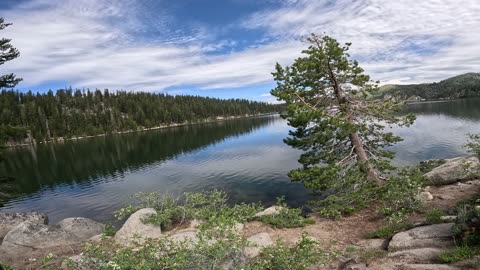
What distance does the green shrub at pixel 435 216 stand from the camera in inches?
477

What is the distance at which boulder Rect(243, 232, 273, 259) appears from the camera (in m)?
12.5

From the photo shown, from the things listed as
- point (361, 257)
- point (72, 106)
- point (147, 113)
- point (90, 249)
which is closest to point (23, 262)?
point (90, 249)

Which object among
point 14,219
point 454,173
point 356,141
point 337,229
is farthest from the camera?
point 14,219

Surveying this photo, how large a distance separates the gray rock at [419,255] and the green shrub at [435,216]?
115 inches

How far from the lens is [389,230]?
513 inches

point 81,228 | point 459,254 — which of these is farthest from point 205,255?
point 81,228

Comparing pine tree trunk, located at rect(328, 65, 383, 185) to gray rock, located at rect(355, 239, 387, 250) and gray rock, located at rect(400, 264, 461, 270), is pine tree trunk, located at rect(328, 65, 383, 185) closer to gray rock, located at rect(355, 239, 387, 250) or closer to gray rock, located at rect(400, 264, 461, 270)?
gray rock, located at rect(355, 239, 387, 250)

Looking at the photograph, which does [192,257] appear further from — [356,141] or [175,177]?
[175,177]

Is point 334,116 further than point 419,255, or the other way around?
point 334,116

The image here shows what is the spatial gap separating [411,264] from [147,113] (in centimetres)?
19649

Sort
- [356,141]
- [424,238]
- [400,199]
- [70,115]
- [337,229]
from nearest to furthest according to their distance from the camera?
1. [424,238]
2. [337,229]
3. [400,199]
4. [356,141]
5. [70,115]

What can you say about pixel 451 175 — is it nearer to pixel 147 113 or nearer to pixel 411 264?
pixel 411 264

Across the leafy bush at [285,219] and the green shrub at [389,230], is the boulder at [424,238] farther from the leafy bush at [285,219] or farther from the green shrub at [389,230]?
the leafy bush at [285,219]

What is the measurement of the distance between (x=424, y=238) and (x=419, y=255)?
138 cm
